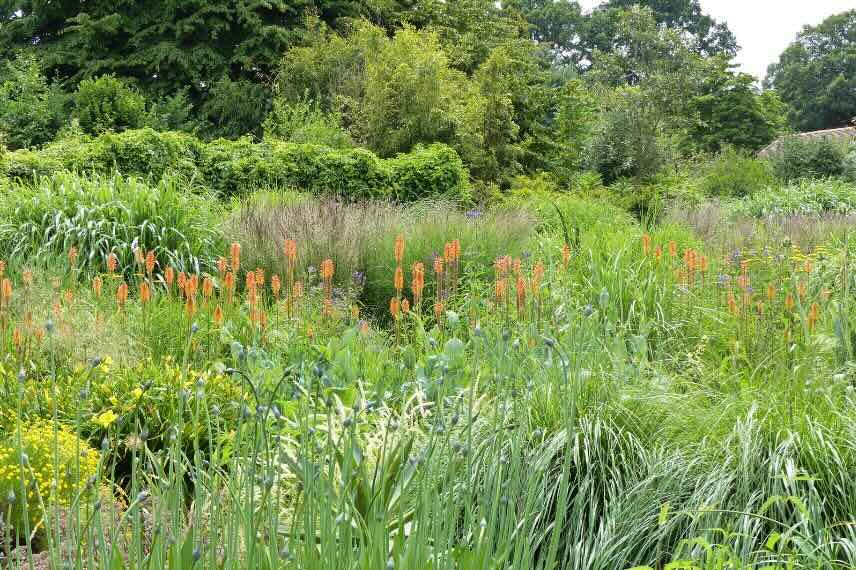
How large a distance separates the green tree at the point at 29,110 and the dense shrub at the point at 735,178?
14391mm

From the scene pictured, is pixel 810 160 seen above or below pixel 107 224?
above

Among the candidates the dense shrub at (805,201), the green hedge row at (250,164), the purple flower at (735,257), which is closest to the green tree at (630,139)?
the dense shrub at (805,201)

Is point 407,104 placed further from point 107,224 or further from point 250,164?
point 107,224

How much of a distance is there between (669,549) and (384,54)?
548 inches

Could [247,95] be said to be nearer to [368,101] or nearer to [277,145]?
[368,101]

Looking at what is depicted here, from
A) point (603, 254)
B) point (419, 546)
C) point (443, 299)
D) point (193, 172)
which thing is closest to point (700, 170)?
point (193, 172)

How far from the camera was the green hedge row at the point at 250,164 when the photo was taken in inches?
369

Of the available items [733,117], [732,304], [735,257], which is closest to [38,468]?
[732,304]

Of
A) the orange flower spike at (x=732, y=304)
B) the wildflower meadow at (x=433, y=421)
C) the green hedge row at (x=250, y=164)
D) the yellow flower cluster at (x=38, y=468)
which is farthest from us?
the green hedge row at (x=250, y=164)

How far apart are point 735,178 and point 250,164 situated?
42.6 feet

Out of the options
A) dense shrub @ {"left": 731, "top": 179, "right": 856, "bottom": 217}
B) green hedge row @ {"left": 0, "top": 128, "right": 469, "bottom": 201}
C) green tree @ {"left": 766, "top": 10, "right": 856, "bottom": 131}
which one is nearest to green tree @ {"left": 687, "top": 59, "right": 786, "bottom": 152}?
dense shrub @ {"left": 731, "top": 179, "right": 856, "bottom": 217}

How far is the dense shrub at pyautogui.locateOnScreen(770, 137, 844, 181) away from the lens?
66.5 feet

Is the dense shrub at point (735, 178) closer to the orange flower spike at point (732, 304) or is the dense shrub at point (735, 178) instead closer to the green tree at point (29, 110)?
the green tree at point (29, 110)

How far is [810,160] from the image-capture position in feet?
66.8
